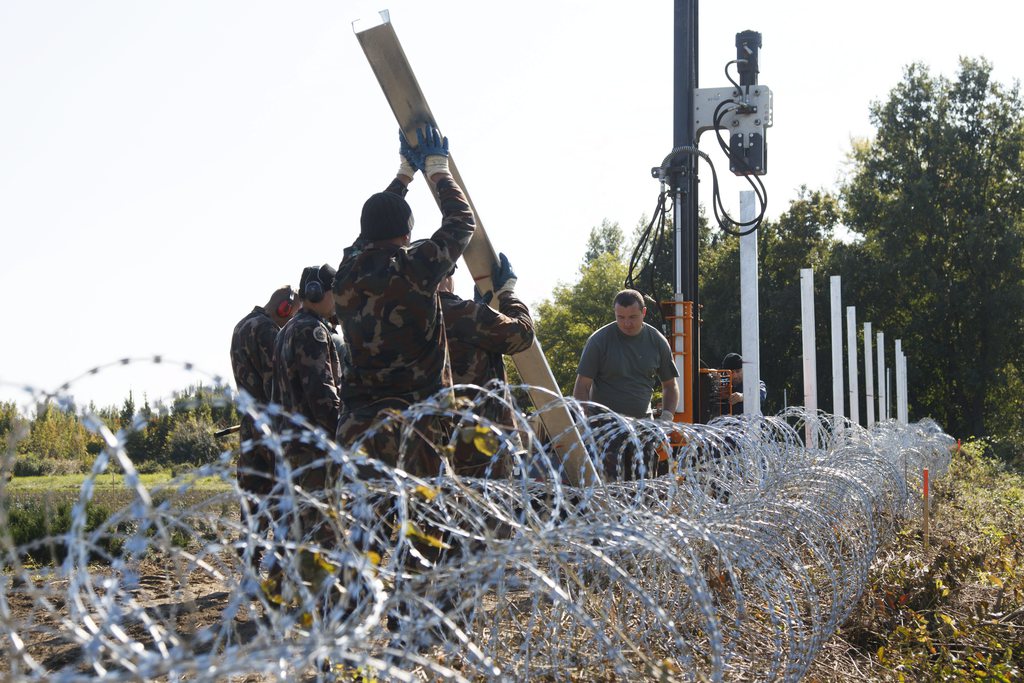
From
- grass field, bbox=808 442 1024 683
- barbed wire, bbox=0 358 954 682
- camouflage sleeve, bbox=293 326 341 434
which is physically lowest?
grass field, bbox=808 442 1024 683

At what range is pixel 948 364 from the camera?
139ft

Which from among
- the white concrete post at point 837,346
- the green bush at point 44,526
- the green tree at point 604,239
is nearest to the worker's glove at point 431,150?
the green bush at point 44,526

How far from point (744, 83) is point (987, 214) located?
35.0 m

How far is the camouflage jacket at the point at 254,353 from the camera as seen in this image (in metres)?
6.28

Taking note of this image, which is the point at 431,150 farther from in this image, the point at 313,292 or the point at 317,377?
the point at 317,377

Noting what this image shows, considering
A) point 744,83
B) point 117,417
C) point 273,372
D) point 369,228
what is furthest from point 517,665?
point 117,417

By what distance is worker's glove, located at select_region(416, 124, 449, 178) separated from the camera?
5516 mm

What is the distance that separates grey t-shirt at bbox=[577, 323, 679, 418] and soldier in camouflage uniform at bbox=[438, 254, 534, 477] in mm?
1778

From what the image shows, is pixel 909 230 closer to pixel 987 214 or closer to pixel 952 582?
pixel 987 214

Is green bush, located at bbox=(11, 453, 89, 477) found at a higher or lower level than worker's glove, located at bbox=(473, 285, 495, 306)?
lower

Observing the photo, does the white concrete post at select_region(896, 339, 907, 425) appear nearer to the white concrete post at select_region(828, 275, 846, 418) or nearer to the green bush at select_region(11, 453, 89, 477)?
the white concrete post at select_region(828, 275, 846, 418)

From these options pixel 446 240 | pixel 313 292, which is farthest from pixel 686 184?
pixel 446 240

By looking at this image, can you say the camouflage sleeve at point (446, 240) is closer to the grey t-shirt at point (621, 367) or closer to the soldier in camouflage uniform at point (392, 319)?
the soldier in camouflage uniform at point (392, 319)

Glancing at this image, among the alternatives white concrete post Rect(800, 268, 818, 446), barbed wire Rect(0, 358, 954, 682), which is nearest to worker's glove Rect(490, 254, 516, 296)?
barbed wire Rect(0, 358, 954, 682)
